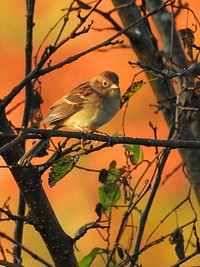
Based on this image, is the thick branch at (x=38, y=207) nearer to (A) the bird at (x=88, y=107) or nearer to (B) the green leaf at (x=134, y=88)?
(B) the green leaf at (x=134, y=88)

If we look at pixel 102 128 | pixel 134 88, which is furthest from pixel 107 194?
pixel 102 128

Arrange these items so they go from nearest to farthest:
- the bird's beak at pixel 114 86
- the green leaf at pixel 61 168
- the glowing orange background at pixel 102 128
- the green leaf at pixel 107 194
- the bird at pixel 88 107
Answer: the green leaf at pixel 61 168 → the green leaf at pixel 107 194 → the bird at pixel 88 107 → the bird's beak at pixel 114 86 → the glowing orange background at pixel 102 128

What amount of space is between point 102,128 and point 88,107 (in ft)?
14.1

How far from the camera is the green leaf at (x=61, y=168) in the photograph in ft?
8.45

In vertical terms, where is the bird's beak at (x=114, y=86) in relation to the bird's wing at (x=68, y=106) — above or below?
above

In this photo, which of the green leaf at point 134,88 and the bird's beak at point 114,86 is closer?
the green leaf at point 134,88

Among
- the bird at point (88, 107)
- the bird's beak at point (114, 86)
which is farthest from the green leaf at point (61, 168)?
the bird's beak at point (114, 86)

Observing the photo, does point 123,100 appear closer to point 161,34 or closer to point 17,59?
point 161,34

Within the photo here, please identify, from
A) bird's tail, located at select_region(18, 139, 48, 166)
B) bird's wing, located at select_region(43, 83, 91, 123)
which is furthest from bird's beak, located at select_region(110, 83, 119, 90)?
bird's tail, located at select_region(18, 139, 48, 166)

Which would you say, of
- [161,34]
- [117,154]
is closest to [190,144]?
[161,34]

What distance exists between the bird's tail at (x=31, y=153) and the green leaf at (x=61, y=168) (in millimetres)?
89

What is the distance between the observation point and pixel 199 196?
328 centimetres

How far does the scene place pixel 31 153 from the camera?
2.68m

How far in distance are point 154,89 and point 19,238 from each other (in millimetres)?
1002
